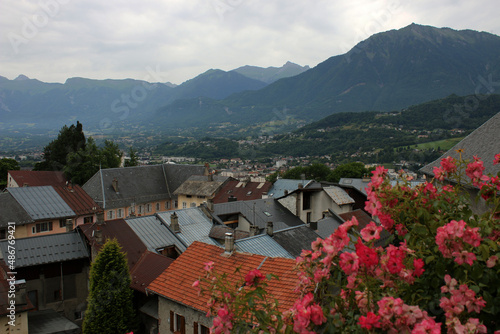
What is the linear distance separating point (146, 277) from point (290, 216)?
64.7 feet

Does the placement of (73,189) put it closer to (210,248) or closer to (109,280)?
(109,280)

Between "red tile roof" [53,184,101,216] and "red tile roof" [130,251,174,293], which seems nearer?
"red tile roof" [130,251,174,293]

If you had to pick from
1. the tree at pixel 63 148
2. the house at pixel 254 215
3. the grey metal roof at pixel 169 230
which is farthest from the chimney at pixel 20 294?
the tree at pixel 63 148

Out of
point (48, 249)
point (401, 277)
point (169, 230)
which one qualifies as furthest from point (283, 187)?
point (401, 277)

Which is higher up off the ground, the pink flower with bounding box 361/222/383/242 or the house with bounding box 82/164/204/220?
the pink flower with bounding box 361/222/383/242

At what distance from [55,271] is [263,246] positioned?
10.8 m

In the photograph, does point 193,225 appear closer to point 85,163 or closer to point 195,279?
point 195,279

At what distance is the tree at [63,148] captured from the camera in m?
65.7

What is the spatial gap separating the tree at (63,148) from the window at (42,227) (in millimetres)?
35568

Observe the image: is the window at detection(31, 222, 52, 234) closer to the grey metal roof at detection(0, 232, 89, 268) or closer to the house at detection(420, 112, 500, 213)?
the grey metal roof at detection(0, 232, 89, 268)

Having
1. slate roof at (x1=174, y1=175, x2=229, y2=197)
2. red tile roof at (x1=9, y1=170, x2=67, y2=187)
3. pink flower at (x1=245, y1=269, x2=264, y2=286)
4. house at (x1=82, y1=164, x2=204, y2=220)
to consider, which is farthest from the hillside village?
red tile roof at (x1=9, y1=170, x2=67, y2=187)

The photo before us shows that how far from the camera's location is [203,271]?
12.2 m

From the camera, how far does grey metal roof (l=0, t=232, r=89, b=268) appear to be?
19188mm

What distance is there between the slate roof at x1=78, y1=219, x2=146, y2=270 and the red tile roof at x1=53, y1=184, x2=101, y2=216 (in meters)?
15.0
